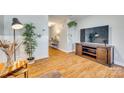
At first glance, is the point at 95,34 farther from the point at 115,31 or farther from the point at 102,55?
the point at 102,55

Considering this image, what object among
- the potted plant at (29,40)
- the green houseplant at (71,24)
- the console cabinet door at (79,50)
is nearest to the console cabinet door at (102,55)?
the console cabinet door at (79,50)

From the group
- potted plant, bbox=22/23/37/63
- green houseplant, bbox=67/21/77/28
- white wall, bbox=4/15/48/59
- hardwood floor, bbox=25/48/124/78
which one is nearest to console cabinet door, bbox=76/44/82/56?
hardwood floor, bbox=25/48/124/78

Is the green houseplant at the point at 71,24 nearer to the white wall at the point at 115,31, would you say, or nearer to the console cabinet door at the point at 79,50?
the white wall at the point at 115,31

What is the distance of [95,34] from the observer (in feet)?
6.18

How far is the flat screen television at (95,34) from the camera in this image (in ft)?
5.69

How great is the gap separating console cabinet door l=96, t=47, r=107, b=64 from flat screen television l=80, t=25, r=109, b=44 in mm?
196

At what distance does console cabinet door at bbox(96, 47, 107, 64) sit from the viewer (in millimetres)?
1987

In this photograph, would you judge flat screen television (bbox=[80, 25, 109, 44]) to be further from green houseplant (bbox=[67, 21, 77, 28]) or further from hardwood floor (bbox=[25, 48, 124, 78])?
hardwood floor (bbox=[25, 48, 124, 78])

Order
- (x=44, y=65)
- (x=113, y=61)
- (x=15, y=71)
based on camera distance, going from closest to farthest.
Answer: (x=15, y=71) → (x=44, y=65) → (x=113, y=61)

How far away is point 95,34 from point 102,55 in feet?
1.85
